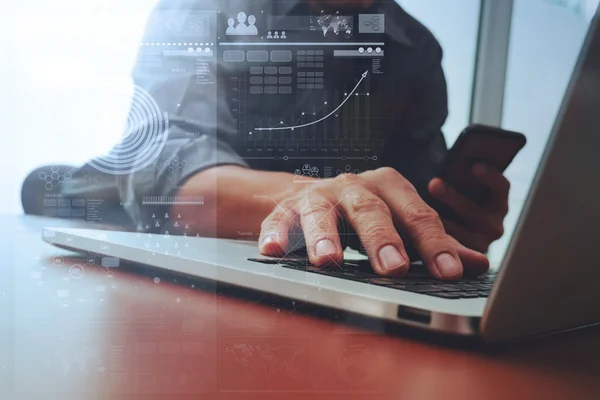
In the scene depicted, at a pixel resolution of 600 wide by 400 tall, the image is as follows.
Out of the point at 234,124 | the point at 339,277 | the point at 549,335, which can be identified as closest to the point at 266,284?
the point at 339,277

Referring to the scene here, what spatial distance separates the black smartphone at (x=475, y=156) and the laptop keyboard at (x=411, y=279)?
0.08 m

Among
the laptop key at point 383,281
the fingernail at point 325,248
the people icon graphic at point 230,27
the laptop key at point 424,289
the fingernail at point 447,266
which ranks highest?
the people icon graphic at point 230,27

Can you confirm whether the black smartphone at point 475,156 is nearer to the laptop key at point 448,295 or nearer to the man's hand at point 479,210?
the man's hand at point 479,210

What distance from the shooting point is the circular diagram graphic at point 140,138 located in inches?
19.9

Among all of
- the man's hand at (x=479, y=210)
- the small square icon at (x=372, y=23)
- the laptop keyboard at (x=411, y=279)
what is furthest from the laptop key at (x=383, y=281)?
the small square icon at (x=372, y=23)

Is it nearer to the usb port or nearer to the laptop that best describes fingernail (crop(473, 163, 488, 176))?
the laptop

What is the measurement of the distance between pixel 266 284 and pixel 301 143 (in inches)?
6.6

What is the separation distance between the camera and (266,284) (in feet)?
1.51

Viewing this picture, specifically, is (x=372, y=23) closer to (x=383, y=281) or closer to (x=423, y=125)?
(x=423, y=125)

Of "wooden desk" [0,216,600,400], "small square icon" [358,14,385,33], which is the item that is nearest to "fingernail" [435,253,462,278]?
"wooden desk" [0,216,600,400]

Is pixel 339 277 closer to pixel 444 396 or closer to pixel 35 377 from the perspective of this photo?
pixel 444 396

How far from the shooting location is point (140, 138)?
20.0 inches

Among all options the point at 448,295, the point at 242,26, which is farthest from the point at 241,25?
the point at 448,295

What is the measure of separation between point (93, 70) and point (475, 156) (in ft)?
1.54
